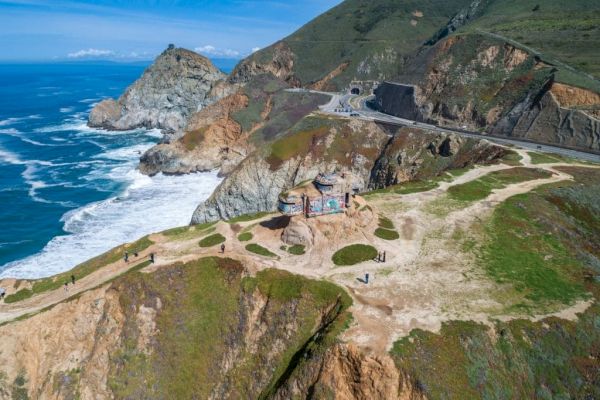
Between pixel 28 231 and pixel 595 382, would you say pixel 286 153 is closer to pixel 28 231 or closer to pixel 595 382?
pixel 28 231

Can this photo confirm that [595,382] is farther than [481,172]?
No

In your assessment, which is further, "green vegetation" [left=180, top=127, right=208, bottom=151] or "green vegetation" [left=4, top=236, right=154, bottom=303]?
"green vegetation" [left=180, top=127, right=208, bottom=151]

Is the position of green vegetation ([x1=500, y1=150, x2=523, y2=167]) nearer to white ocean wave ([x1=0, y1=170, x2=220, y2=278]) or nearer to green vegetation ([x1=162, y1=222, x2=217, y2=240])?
green vegetation ([x1=162, y1=222, x2=217, y2=240])

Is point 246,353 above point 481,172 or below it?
below

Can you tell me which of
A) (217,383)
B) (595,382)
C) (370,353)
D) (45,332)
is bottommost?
(217,383)

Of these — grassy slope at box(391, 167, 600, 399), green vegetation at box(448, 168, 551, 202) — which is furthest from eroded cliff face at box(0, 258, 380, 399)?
green vegetation at box(448, 168, 551, 202)

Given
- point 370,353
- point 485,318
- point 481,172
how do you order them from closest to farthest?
point 370,353 < point 485,318 < point 481,172

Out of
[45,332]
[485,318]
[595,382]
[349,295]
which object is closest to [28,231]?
[45,332]

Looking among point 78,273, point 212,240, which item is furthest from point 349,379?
point 78,273
